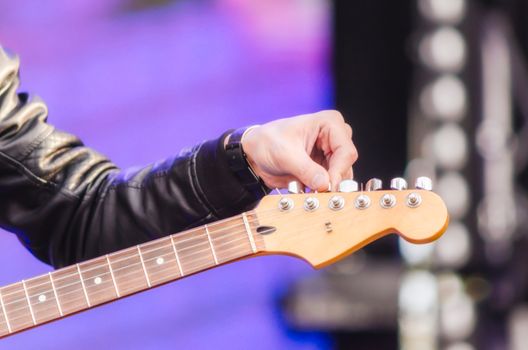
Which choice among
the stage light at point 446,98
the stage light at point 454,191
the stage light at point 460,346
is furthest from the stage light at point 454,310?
the stage light at point 446,98

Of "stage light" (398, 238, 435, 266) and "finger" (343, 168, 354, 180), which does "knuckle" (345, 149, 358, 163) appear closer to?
"finger" (343, 168, 354, 180)

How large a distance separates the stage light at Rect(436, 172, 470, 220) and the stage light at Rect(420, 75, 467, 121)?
19 cm

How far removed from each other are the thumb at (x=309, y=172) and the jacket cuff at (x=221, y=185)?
17cm

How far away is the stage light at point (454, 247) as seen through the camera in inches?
127

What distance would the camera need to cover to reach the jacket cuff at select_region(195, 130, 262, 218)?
167cm

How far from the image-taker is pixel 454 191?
3.28 meters

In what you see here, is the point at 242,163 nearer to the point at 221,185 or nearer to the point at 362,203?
the point at 221,185

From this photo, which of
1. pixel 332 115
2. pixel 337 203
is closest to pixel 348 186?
pixel 337 203

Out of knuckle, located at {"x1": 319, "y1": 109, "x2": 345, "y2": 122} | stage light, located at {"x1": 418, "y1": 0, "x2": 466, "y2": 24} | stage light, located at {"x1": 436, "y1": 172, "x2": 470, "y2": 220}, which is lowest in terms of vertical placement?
stage light, located at {"x1": 436, "y1": 172, "x2": 470, "y2": 220}

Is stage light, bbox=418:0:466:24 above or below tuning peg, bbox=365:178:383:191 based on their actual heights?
below

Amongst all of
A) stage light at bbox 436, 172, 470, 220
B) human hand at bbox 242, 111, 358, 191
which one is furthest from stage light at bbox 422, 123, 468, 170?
human hand at bbox 242, 111, 358, 191

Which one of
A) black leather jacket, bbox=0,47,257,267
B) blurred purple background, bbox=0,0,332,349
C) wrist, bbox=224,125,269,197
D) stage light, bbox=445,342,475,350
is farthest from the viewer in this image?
stage light, bbox=445,342,475,350

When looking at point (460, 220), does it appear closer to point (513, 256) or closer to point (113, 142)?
point (513, 256)

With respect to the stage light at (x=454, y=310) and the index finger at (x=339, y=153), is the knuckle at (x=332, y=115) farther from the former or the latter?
the stage light at (x=454, y=310)
